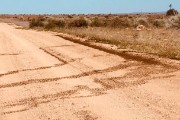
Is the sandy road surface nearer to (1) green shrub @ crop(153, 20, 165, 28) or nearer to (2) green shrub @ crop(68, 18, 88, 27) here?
(1) green shrub @ crop(153, 20, 165, 28)

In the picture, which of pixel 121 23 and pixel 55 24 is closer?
pixel 121 23

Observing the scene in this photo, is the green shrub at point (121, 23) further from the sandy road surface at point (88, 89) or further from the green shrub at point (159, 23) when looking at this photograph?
the sandy road surface at point (88, 89)

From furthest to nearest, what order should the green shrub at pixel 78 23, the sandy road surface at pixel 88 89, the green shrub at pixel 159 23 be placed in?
the green shrub at pixel 78 23, the green shrub at pixel 159 23, the sandy road surface at pixel 88 89

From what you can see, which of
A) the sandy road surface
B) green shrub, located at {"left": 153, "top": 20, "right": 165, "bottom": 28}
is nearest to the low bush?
green shrub, located at {"left": 153, "top": 20, "right": 165, "bottom": 28}

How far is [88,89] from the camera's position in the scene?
41.1 feet

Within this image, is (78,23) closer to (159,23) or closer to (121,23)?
(121,23)

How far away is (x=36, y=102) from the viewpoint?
36.7 feet

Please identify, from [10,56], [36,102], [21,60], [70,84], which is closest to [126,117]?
[36,102]

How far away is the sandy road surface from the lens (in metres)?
9.86

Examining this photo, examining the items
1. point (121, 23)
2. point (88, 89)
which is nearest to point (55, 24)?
point (121, 23)

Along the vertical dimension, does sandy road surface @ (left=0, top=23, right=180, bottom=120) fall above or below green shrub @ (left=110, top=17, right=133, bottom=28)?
above

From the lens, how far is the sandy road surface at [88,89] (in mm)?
9859

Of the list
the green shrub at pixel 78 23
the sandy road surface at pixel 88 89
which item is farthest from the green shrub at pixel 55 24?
the sandy road surface at pixel 88 89

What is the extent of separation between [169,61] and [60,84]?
5801mm
